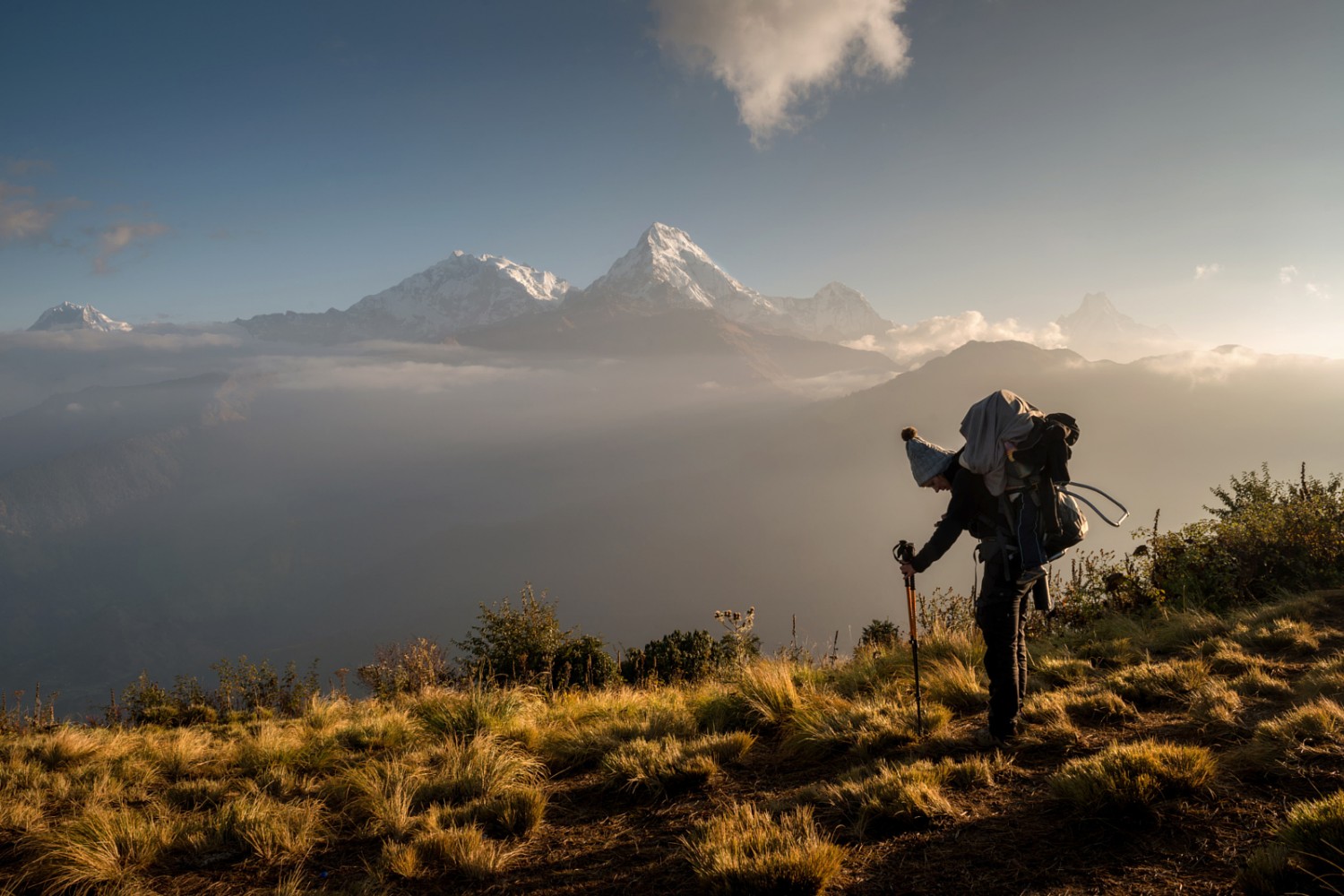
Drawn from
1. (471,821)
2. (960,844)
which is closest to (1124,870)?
(960,844)

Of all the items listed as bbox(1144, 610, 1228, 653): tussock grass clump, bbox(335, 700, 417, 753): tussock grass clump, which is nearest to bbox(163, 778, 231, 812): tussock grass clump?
bbox(335, 700, 417, 753): tussock grass clump

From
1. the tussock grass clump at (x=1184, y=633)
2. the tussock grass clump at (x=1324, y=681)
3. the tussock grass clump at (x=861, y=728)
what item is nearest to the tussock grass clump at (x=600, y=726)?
the tussock grass clump at (x=861, y=728)

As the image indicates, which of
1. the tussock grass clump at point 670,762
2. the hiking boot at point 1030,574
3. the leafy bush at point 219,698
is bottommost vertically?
the leafy bush at point 219,698

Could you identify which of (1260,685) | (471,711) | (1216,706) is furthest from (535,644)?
(1260,685)

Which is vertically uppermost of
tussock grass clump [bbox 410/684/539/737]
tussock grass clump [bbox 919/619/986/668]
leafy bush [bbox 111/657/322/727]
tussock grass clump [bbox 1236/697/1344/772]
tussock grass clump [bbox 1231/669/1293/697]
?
tussock grass clump [bbox 1236/697/1344/772]

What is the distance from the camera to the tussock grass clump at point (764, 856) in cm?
294

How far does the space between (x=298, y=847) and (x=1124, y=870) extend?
4968 mm

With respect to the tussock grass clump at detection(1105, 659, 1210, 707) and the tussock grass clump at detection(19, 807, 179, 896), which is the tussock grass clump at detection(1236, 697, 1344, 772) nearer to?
the tussock grass clump at detection(1105, 659, 1210, 707)

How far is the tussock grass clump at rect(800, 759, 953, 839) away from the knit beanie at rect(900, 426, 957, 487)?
2.08 metres

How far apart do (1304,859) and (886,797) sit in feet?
6.03

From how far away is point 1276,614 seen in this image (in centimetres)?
718

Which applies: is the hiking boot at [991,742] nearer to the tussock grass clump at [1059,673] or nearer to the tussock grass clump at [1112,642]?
the tussock grass clump at [1059,673]

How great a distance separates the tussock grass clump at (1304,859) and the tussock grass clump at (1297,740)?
1044mm

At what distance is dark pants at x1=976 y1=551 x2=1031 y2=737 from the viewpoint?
4473 millimetres
